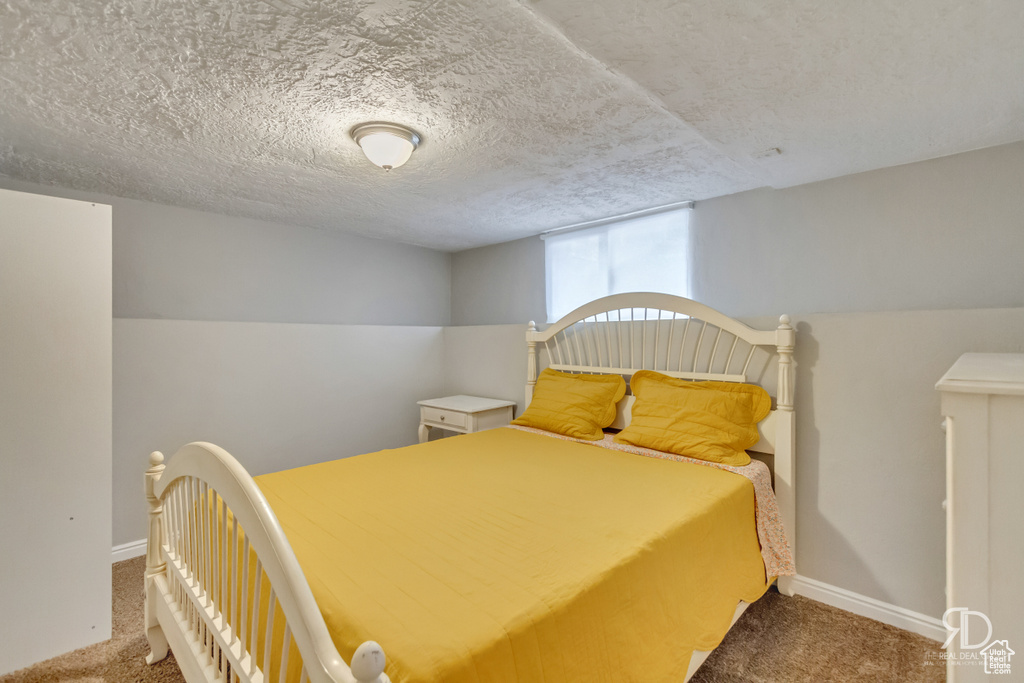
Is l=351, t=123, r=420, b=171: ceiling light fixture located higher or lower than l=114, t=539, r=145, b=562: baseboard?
higher

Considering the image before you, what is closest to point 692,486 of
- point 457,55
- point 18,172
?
point 457,55

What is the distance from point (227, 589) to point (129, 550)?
79.8 inches

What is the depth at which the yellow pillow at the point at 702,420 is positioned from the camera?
2115mm

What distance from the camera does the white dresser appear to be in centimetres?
82

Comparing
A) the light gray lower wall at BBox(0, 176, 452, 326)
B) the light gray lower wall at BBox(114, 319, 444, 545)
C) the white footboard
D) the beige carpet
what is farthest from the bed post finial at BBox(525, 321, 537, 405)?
the white footboard

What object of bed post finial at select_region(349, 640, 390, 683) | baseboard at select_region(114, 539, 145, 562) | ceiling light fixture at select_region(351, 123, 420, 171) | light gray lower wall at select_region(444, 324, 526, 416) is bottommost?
baseboard at select_region(114, 539, 145, 562)

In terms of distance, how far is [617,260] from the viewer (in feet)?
11.0

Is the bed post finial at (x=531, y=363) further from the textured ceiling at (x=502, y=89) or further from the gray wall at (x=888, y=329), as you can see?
the gray wall at (x=888, y=329)

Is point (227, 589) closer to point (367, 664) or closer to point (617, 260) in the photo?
point (367, 664)

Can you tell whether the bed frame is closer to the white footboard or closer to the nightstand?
the nightstand

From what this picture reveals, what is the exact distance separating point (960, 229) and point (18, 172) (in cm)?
483

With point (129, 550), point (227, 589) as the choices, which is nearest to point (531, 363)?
point (227, 589)

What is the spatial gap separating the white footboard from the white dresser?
108cm

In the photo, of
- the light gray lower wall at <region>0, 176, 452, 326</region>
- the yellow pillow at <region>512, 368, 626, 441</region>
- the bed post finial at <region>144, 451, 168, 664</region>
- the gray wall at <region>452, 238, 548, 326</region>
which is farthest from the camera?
the gray wall at <region>452, 238, 548, 326</region>
